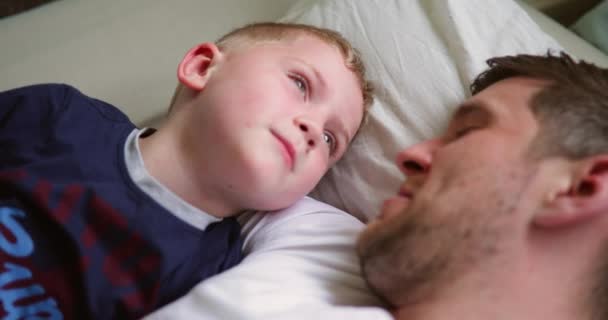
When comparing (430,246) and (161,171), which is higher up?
(161,171)

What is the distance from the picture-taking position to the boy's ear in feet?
2.90

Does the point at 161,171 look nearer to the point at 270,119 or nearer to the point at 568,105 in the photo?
the point at 270,119

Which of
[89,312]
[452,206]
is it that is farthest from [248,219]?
[452,206]

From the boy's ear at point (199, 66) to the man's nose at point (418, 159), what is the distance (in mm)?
350

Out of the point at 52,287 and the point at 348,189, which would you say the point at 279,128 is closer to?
the point at 348,189

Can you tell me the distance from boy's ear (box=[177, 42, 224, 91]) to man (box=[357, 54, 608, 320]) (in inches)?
15.4

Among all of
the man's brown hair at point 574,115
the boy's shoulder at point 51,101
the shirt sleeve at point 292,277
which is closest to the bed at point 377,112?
the shirt sleeve at point 292,277

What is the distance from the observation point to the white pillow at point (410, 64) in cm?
93

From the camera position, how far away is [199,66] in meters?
0.92

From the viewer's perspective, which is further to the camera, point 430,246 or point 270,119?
point 270,119

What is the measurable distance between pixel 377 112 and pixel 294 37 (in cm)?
20

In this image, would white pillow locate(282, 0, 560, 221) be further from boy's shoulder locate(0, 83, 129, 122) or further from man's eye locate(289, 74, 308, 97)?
boy's shoulder locate(0, 83, 129, 122)

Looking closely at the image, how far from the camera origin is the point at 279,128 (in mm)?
792

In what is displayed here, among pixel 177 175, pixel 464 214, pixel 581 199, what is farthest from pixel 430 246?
pixel 177 175
